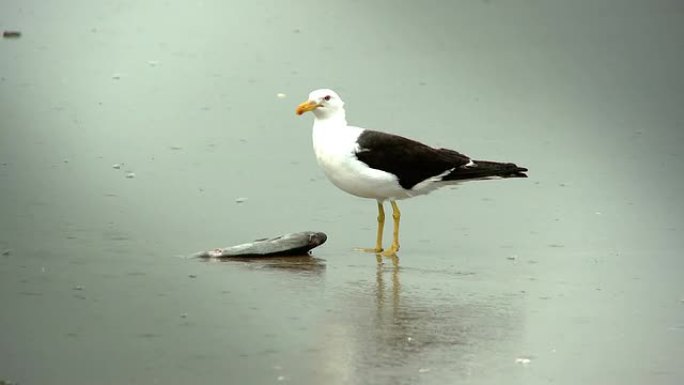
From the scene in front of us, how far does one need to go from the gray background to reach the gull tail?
0.34 m

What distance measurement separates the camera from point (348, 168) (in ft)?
30.0

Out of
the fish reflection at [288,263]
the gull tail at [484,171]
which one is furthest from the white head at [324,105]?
the fish reflection at [288,263]

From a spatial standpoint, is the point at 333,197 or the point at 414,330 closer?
the point at 414,330

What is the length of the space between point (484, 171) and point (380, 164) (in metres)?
0.67

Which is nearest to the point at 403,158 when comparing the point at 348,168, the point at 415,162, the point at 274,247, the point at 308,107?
the point at 415,162

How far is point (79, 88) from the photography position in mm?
13234

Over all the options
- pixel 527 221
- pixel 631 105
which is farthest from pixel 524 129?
pixel 527 221

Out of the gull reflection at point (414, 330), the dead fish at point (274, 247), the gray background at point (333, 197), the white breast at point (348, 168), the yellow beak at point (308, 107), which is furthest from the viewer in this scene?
the yellow beak at point (308, 107)

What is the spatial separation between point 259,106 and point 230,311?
223 inches

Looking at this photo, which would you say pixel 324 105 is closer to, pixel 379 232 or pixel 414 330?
pixel 379 232

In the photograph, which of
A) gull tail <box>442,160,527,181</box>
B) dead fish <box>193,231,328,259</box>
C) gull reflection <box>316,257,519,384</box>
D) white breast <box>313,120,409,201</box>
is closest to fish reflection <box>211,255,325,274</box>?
dead fish <box>193,231,328,259</box>

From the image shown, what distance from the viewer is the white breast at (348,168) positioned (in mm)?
9164

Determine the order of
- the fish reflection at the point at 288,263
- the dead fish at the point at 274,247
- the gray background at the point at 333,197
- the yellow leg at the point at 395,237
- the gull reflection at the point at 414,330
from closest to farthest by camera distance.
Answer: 1. the gull reflection at the point at 414,330
2. the gray background at the point at 333,197
3. the fish reflection at the point at 288,263
4. the dead fish at the point at 274,247
5. the yellow leg at the point at 395,237

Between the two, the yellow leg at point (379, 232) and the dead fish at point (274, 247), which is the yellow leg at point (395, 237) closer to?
the yellow leg at point (379, 232)
